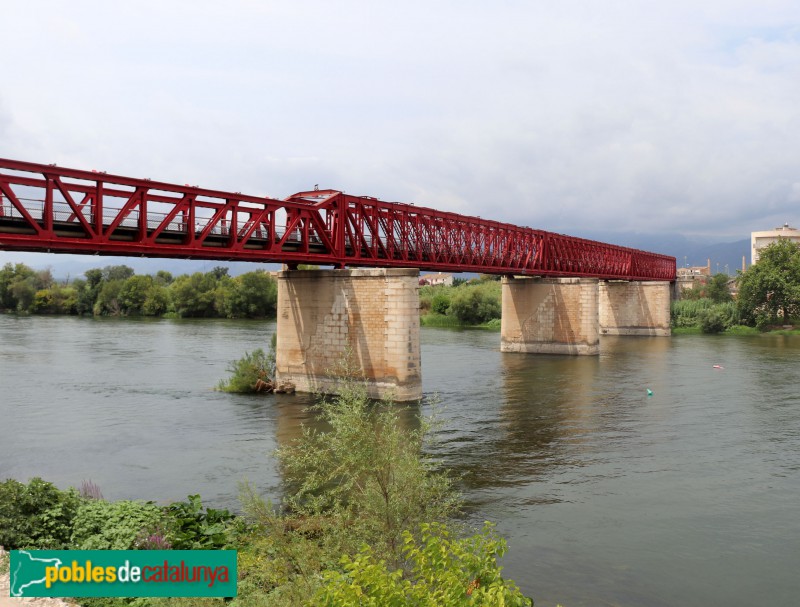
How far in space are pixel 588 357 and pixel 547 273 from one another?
318 inches

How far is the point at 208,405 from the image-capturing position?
32.2 metres

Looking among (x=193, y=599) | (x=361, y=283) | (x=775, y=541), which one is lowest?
(x=775, y=541)

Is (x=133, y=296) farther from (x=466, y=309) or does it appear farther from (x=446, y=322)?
(x=466, y=309)

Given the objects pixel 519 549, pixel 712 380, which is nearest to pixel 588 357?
pixel 712 380

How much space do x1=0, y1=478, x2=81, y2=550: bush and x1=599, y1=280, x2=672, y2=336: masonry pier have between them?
252ft

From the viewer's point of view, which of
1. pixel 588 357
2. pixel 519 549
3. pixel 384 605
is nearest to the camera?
pixel 384 605

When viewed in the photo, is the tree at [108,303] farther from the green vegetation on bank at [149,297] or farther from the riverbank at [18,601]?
the riverbank at [18,601]

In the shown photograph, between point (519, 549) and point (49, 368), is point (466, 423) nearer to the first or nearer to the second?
point (519, 549)

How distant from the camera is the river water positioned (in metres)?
14.2

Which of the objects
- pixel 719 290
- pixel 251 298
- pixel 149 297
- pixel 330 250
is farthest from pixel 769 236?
pixel 330 250

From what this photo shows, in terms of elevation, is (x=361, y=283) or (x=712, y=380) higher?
(x=361, y=283)

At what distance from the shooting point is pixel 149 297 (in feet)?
362

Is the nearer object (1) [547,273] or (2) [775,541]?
(2) [775,541]

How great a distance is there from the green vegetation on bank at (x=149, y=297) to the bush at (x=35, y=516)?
88841mm
